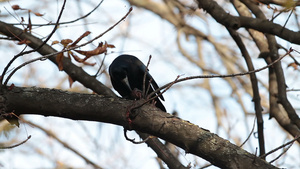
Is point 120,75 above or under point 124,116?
above

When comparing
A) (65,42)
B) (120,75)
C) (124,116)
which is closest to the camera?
(124,116)

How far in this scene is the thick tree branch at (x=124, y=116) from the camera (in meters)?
2.76

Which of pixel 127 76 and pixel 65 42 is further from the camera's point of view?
pixel 127 76

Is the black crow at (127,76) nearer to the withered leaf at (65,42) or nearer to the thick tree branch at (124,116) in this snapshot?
the withered leaf at (65,42)

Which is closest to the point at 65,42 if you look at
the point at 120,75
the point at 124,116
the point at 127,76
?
the point at 124,116

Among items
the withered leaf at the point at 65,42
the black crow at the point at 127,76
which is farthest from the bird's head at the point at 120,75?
the withered leaf at the point at 65,42

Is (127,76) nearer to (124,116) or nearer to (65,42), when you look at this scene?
(65,42)

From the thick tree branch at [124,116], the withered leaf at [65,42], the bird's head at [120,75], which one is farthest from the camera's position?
the bird's head at [120,75]

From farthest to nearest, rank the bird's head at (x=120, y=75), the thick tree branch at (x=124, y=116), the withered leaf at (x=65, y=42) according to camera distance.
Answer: the bird's head at (x=120, y=75) → the withered leaf at (x=65, y=42) → the thick tree branch at (x=124, y=116)

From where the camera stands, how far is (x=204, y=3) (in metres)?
4.35

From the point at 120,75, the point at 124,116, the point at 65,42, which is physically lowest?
the point at 124,116

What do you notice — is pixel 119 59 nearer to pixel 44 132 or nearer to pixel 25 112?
pixel 25 112

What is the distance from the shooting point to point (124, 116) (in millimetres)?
2871

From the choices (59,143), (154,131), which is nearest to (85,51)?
(154,131)
